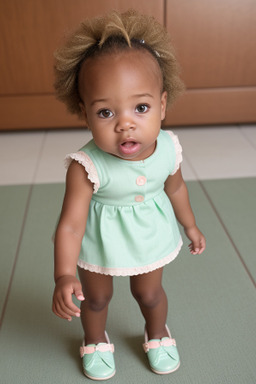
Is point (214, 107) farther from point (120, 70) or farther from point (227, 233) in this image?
point (120, 70)

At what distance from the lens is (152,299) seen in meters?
0.80

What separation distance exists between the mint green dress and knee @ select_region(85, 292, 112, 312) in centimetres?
8

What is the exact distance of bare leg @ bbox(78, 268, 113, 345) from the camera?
764 millimetres

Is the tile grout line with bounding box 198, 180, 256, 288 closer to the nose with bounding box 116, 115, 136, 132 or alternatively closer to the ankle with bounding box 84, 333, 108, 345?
the ankle with bounding box 84, 333, 108, 345

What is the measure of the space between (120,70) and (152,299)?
415mm

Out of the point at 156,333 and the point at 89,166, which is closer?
the point at 89,166

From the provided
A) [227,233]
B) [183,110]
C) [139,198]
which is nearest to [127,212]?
[139,198]

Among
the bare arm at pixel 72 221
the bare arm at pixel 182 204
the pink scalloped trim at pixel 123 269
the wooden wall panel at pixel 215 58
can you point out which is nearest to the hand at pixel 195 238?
the bare arm at pixel 182 204

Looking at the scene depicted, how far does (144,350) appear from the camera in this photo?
0.88 meters

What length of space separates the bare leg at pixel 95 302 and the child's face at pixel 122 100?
242 millimetres

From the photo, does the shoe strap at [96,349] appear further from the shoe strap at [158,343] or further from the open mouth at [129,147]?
the open mouth at [129,147]

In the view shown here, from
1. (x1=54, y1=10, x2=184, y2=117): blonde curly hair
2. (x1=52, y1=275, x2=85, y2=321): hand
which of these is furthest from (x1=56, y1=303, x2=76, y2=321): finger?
(x1=54, y1=10, x2=184, y2=117): blonde curly hair

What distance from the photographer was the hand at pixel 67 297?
616 mm

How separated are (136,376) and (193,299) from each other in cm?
23
